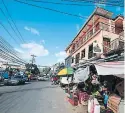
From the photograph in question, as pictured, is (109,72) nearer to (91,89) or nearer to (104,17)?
(91,89)

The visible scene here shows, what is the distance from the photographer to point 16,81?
109 ft

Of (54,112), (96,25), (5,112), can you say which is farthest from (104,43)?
(5,112)

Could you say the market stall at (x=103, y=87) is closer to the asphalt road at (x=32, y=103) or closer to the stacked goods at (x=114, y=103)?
the stacked goods at (x=114, y=103)

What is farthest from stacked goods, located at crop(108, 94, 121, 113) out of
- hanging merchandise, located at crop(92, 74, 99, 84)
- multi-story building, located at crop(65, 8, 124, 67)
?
multi-story building, located at crop(65, 8, 124, 67)

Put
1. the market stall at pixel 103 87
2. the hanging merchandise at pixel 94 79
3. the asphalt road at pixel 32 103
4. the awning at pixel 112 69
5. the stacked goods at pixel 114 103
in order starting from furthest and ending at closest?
the hanging merchandise at pixel 94 79 → the asphalt road at pixel 32 103 → the stacked goods at pixel 114 103 → the market stall at pixel 103 87 → the awning at pixel 112 69

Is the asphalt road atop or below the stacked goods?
below

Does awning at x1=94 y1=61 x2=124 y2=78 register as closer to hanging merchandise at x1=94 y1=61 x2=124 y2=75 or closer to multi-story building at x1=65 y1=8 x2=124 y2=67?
hanging merchandise at x1=94 y1=61 x2=124 y2=75

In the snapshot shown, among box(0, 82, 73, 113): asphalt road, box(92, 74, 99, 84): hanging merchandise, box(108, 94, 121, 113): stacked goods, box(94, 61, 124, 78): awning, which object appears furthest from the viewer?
box(92, 74, 99, 84): hanging merchandise

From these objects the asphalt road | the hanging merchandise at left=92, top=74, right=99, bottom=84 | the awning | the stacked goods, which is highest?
the awning

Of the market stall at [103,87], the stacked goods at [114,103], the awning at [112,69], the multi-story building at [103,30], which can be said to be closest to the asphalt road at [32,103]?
the market stall at [103,87]

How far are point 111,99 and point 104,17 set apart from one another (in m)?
17.1

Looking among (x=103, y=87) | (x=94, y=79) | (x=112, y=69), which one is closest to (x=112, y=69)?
(x=112, y=69)

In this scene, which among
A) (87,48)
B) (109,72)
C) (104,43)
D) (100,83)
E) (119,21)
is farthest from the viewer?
(87,48)

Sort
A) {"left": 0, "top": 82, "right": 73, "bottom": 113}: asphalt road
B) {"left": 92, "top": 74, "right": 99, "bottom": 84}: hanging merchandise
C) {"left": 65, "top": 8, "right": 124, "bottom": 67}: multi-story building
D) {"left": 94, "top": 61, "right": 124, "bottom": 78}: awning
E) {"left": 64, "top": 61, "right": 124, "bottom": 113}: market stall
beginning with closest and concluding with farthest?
1. {"left": 94, "top": 61, "right": 124, "bottom": 78}: awning
2. {"left": 64, "top": 61, "right": 124, "bottom": 113}: market stall
3. {"left": 0, "top": 82, "right": 73, "bottom": 113}: asphalt road
4. {"left": 92, "top": 74, "right": 99, "bottom": 84}: hanging merchandise
5. {"left": 65, "top": 8, "right": 124, "bottom": 67}: multi-story building
